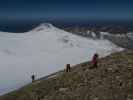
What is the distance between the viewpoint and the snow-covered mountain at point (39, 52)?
104562mm

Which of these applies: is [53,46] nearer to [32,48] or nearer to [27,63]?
[32,48]

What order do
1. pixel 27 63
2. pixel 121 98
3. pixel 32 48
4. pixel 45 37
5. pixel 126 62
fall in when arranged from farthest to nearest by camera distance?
pixel 45 37
pixel 32 48
pixel 27 63
pixel 126 62
pixel 121 98

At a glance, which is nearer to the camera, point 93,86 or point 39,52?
point 93,86

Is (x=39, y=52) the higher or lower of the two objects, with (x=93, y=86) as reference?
lower

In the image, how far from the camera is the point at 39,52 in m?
145

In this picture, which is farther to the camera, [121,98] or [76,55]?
[76,55]

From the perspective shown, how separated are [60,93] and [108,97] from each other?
387 cm

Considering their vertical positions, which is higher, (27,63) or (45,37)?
(45,37)

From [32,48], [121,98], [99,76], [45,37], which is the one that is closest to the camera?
[121,98]

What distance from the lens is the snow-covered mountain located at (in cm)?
10456

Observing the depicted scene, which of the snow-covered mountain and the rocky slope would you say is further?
the snow-covered mountain

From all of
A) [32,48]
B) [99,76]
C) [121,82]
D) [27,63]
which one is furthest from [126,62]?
[32,48]

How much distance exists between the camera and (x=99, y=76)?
77.5 feet

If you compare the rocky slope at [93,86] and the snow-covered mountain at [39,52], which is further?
the snow-covered mountain at [39,52]
